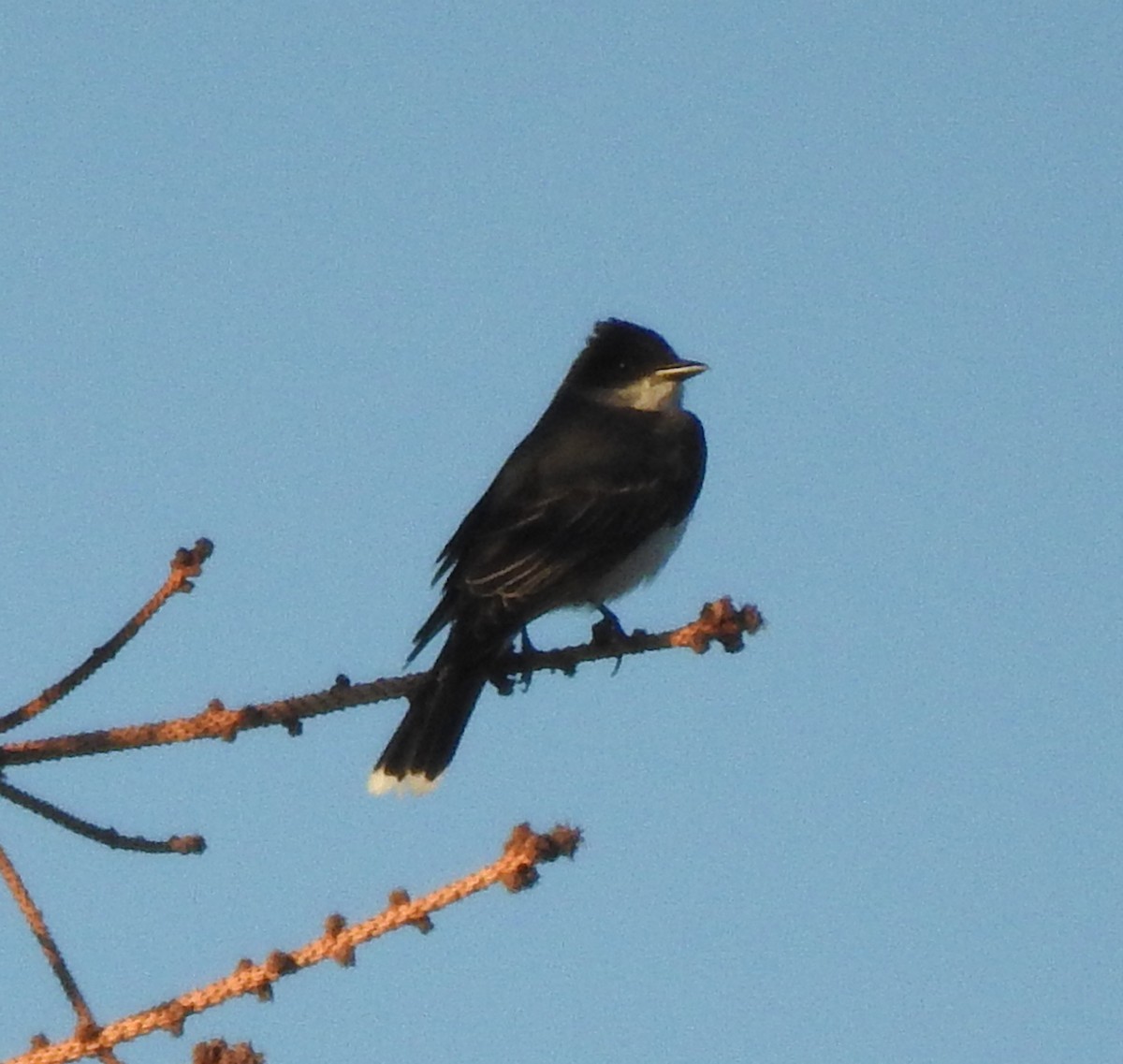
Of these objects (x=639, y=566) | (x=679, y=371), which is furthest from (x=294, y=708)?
(x=679, y=371)

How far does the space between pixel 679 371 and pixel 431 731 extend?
289 centimetres

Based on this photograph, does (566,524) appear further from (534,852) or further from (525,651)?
(534,852)

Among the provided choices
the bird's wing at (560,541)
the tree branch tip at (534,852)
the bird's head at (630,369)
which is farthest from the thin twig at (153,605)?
the bird's head at (630,369)

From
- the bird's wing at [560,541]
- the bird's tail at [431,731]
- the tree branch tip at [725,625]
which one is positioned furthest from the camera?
the bird's wing at [560,541]

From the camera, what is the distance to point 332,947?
2309mm

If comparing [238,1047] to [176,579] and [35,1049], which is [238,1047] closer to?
[35,1049]

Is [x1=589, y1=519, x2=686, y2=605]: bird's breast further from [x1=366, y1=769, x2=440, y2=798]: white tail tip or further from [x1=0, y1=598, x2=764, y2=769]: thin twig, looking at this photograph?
[x1=0, y1=598, x2=764, y2=769]: thin twig

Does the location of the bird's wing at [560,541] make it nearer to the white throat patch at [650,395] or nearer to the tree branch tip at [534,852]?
the white throat patch at [650,395]

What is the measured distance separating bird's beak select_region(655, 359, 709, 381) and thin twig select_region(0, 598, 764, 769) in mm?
4268

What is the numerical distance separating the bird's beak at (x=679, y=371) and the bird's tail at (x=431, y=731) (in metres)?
2.52

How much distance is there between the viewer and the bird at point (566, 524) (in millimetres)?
6084

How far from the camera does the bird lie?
6084 millimetres

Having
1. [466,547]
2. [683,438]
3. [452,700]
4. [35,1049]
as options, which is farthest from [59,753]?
[683,438]

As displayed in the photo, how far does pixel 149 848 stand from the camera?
292 cm
